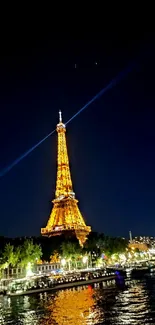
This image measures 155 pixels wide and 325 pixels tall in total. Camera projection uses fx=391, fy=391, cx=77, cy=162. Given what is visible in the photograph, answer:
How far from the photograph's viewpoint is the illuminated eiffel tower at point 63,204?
317ft

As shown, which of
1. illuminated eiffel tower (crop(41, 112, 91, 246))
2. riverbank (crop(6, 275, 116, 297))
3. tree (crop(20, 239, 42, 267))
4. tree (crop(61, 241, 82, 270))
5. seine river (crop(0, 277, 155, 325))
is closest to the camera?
seine river (crop(0, 277, 155, 325))

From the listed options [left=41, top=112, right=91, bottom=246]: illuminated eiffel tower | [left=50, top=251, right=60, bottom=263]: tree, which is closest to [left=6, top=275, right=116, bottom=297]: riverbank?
[left=50, top=251, right=60, bottom=263]: tree

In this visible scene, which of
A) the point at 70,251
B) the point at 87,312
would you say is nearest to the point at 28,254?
the point at 70,251

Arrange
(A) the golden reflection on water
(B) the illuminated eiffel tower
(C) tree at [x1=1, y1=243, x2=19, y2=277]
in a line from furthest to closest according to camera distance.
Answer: (B) the illuminated eiffel tower, (C) tree at [x1=1, y1=243, x2=19, y2=277], (A) the golden reflection on water

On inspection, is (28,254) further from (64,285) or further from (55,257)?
(55,257)

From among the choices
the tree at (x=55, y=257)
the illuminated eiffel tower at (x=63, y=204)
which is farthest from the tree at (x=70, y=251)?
the illuminated eiffel tower at (x=63, y=204)

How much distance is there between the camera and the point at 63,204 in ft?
328

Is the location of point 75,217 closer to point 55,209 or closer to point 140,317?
point 55,209

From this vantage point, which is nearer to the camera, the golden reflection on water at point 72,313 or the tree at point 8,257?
the golden reflection on water at point 72,313

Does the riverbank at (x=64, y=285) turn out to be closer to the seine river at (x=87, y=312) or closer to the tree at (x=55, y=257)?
the seine river at (x=87, y=312)

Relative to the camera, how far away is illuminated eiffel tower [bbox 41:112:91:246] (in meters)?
96.6

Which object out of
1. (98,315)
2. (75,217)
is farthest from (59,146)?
(98,315)

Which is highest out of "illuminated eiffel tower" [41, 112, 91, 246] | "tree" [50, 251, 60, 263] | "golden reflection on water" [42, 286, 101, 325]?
"illuminated eiffel tower" [41, 112, 91, 246]

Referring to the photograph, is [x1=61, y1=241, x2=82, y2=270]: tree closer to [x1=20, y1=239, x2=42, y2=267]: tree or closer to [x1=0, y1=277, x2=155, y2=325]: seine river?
[x1=20, y1=239, x2=42, y2=267]: tree
